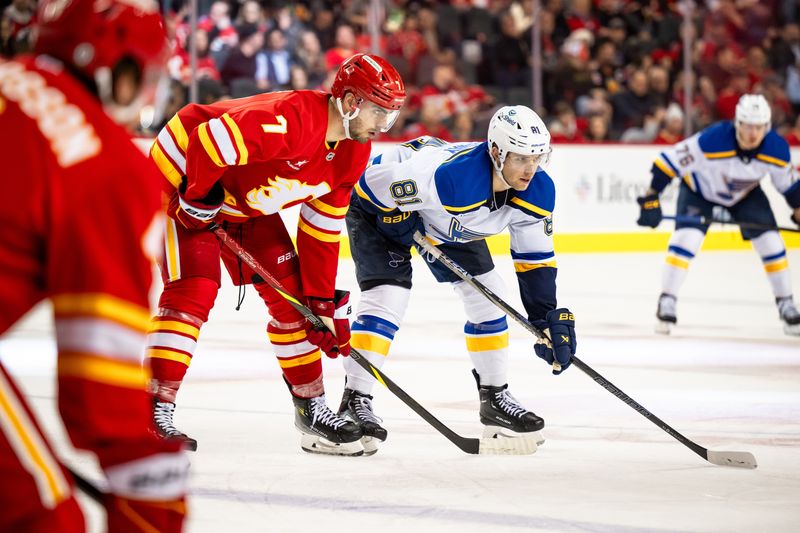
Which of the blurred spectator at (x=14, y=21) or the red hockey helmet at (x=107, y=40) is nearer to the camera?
the red hockey helmet at (x=107, y=40)

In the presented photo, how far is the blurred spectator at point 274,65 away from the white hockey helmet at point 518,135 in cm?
598

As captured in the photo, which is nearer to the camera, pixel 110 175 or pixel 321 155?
pixel 110 175

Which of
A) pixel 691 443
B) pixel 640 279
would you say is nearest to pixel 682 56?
pixel 640 279

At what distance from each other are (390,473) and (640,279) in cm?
548

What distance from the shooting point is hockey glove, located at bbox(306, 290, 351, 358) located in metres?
3.49

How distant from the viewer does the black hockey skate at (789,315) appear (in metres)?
6.29

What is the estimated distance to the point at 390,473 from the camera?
3293mm

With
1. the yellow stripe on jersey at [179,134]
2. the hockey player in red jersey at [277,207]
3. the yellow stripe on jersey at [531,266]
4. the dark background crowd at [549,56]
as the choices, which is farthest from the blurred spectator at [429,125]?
the yellow stripe on jersey at [179,134]

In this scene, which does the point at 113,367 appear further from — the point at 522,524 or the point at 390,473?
the point at 390,473

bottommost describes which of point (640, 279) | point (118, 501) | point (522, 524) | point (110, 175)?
point (640, 279)

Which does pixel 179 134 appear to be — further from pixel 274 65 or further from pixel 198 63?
pixel 274 65

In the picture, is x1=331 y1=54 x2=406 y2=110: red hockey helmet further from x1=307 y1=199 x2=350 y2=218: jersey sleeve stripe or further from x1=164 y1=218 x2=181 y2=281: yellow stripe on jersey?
x1=164 y1=218 x2=181 y2=281: yellow stripe on jersey

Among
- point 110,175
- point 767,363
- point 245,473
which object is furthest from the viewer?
point 767,363

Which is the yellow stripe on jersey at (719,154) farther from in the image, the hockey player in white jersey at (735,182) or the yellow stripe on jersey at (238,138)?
the yellow stripe on jersey at (238,138)
